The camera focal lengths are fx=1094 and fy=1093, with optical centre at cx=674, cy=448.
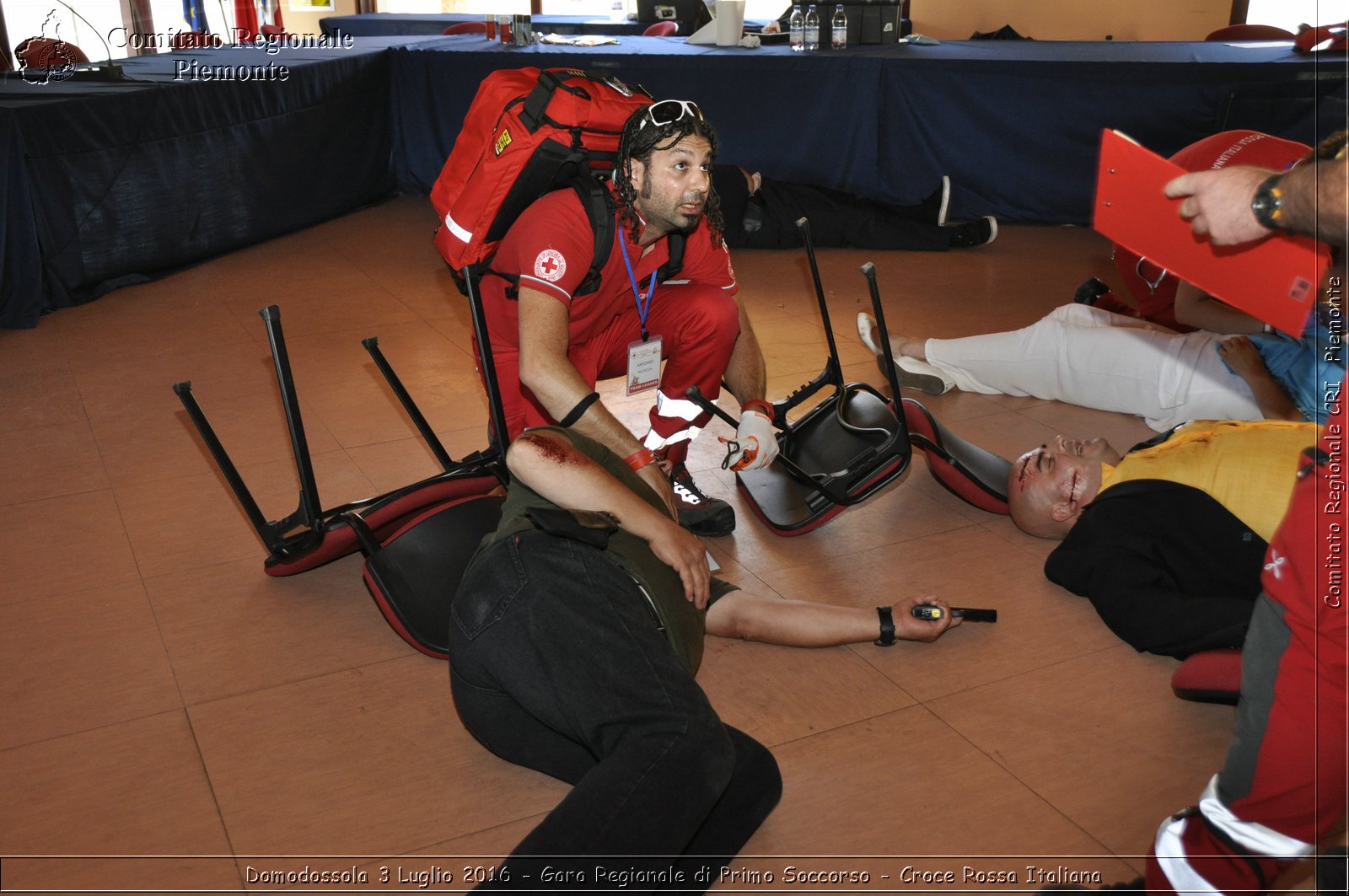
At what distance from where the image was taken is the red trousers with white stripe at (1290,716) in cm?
135

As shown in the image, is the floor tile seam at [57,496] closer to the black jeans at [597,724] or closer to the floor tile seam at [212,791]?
the floor tile seam at [212,791]

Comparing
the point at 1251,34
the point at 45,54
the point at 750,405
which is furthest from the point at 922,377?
the point at 1251,34

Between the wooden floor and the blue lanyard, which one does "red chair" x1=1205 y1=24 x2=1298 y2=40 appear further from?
the blue lanyard

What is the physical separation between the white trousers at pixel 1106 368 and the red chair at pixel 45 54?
4736 mm

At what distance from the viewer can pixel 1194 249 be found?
60.2 inches

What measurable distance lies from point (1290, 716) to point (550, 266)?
1.67 m

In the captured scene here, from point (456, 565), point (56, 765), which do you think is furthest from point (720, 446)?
point (56, 765)

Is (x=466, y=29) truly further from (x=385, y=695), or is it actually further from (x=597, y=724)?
(x=597, y=724)

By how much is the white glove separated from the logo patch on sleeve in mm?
592

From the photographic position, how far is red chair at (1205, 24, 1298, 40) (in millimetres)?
6965

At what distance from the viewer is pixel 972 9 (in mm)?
9219

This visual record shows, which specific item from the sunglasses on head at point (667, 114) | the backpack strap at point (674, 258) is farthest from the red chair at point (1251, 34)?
the sunglasses on head at point (667, 114)

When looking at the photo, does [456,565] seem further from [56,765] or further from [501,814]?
[56,765]

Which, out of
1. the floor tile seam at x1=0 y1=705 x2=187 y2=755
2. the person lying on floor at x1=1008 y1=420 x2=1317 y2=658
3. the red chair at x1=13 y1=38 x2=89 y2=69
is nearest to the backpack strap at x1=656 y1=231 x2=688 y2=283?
the person lying on floor at x1=1008 y1=420 x2=1317 y2=658
